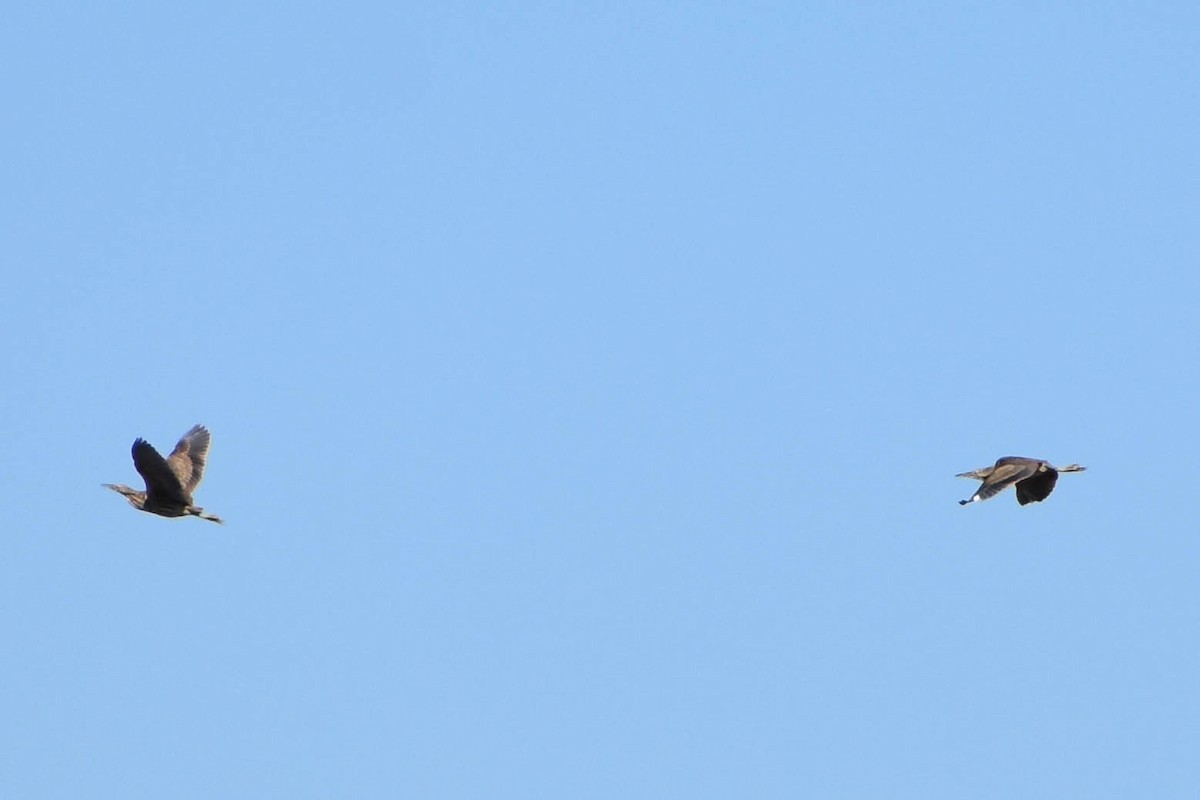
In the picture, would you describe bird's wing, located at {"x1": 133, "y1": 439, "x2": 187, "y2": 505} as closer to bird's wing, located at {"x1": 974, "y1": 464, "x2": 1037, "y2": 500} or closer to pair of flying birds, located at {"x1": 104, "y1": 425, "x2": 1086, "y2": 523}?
pair of flying birds, located at {"x1": 104, "y1": 425, "x2": 1086, "y2": 523}

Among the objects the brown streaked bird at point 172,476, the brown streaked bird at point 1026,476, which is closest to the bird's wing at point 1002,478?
the brown streaked bird at point 1026,476

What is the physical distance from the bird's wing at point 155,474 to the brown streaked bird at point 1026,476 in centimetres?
1281

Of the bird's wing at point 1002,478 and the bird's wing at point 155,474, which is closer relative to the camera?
the bird's wing at point 155,474

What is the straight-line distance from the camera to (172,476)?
138 feet

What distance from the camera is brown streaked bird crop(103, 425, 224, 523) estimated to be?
41.2 m

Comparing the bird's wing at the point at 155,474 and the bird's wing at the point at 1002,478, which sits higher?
the bird's wing at the point at 1002,478

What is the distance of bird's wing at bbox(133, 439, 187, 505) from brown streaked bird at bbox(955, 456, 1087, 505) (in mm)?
12812

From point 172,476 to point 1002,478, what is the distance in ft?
43.1

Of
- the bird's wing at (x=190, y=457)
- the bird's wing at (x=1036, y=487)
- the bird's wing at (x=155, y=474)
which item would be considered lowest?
the bird's wing at (x=155, y=474)

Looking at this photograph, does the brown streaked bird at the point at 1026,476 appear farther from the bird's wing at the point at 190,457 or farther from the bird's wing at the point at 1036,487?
the bird's wing at the point at 190,457

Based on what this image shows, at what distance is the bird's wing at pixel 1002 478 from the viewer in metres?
42.0

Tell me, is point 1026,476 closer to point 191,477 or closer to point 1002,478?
point 1002,478

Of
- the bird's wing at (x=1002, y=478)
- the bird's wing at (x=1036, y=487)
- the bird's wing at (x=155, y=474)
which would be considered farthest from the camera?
the bird's wing at (x=1036, y=487)

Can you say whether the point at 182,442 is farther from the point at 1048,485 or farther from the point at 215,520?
the point at 1048,485
